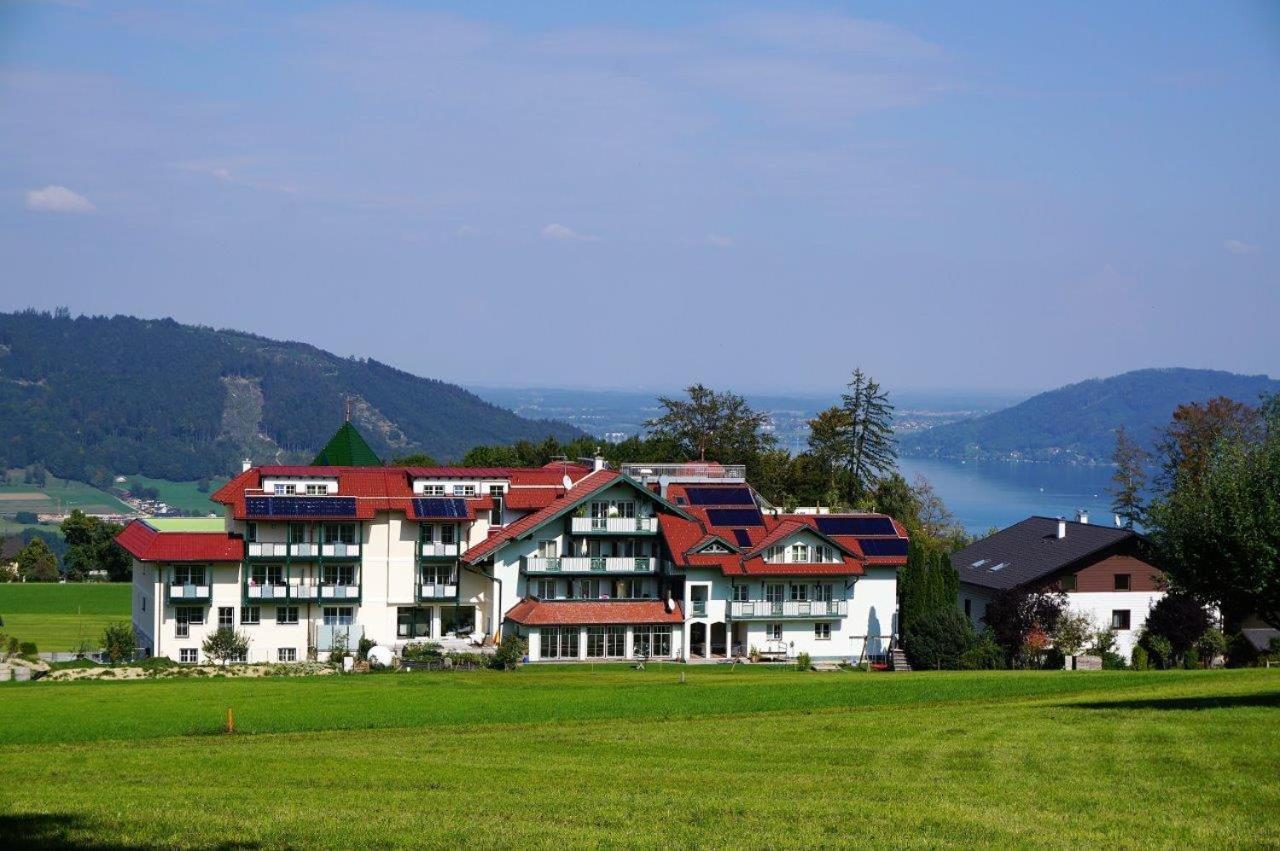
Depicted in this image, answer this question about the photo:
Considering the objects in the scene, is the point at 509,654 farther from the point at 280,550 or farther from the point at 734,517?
the point at 734,517

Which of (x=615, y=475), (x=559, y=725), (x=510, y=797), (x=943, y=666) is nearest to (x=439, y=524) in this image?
(x=615, y=475)

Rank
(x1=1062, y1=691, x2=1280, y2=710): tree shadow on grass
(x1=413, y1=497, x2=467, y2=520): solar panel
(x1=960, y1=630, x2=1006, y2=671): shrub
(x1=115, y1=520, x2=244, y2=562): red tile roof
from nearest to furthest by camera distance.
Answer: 1. (x1=1062, y1=691, x2=1280, y2=710): tree shadow on grass
2. (x1=960, y1=630, x2=1006, y2=671): shrub
3. (x1=115, y1=520, x2=244, y2=562): red tile roof
4. (x1=413, y1=497, x2=467, y2=520): solar panel

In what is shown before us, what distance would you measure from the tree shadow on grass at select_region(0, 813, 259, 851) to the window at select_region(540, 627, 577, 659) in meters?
38.7

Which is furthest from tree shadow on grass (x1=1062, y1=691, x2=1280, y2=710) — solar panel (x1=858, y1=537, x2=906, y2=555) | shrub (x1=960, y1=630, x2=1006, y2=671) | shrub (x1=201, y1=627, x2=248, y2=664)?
shrub (x1=201, y1=627, x2=248, y2=664)

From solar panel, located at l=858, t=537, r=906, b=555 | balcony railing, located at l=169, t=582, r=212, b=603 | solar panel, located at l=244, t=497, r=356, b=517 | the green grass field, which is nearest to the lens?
balcony railing, located at l=169, t=582, r=212, b=603

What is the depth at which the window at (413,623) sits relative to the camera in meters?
63.3

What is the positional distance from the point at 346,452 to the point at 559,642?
2482 centimetres

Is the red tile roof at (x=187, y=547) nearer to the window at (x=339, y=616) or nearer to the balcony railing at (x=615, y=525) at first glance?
the window at (x=339, y=616)

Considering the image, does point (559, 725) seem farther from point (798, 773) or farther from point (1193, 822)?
point (1193, 822)

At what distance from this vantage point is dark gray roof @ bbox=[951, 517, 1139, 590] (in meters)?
61.5

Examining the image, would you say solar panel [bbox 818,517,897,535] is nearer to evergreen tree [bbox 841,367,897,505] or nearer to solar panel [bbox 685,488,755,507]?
solar panel [bbox 685,488,755,507]

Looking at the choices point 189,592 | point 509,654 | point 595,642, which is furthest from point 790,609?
point 189,592

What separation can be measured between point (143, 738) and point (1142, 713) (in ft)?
74.3

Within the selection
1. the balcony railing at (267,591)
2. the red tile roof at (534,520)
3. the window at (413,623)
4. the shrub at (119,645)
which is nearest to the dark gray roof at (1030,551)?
the red tile roof at (534,520)
